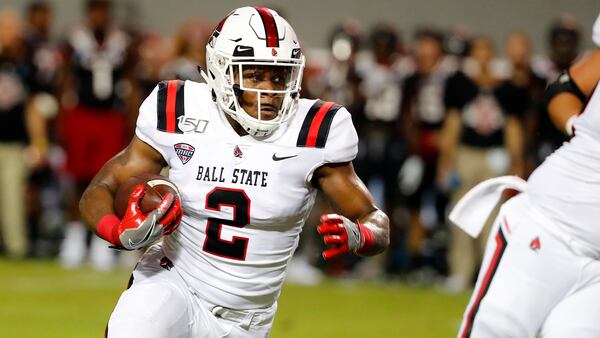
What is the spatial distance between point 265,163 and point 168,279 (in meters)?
0.51

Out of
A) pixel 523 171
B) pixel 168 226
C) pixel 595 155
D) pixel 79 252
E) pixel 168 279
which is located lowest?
pixel 79 252

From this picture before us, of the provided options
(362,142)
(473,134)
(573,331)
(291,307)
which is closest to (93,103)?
(362,142)

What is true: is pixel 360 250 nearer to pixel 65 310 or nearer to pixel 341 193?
pixel 341 193

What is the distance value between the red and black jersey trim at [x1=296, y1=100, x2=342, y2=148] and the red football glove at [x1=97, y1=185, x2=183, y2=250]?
0.51 m

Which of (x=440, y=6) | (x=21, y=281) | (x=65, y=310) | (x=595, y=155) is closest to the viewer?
(x=595, y=155)

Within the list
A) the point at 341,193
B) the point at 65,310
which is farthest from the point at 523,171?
the point at 341,193

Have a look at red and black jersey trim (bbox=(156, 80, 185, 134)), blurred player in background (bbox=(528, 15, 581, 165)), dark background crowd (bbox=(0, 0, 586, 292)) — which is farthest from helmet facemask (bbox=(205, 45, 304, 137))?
blurred player in background (bbox=(528, 15, 581, 165))

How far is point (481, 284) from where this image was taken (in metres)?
3.86

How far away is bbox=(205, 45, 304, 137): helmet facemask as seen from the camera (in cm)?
377

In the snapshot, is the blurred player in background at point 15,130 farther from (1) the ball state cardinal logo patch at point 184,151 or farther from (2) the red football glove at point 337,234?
(2) the red football glove at point 337,234

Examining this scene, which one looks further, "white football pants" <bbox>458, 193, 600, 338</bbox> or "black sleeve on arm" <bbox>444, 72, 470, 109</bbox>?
"black sleeve on arm" <bbox>444, 72, 470, 109</bbox>

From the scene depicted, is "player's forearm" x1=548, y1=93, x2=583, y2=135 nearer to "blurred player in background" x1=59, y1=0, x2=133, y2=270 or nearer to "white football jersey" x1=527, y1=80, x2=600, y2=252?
"white football jersey" x1=527, y1=80, x2=600, y2=252

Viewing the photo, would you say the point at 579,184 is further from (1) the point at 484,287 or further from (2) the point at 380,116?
(2) the point at 380,116

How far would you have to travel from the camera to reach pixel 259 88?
3807 millimetres
